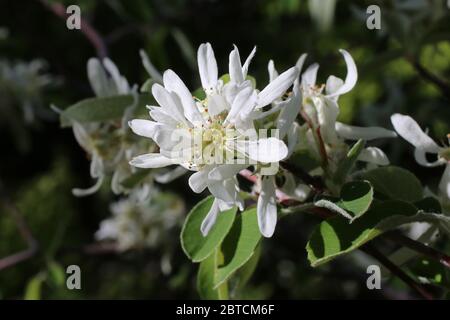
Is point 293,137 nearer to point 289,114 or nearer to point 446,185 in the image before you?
point 289,114

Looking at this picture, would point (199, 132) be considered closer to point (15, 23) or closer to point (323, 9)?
point (323, 9)

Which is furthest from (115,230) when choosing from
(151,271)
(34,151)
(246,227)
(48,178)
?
(34,151)

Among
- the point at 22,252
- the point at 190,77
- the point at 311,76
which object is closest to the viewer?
the point at 311,76

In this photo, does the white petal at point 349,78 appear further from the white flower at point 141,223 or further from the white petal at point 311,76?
the white flower at point 141,223

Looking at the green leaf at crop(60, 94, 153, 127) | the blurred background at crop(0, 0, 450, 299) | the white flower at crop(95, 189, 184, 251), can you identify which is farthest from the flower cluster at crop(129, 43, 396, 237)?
the white flower at crop(95, 189, 184, 251)

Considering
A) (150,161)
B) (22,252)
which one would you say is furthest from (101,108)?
(22,252)

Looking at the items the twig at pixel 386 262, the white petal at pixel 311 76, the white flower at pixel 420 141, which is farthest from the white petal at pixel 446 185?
the white petal at pixel 311 76

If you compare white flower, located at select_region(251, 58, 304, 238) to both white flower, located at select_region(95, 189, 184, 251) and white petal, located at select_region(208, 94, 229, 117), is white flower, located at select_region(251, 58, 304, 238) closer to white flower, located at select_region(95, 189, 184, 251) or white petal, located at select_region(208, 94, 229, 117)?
white petal, located at select_region(208, 94, 229, 117)
